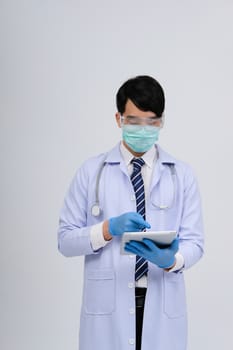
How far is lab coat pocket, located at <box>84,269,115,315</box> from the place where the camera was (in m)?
2.46

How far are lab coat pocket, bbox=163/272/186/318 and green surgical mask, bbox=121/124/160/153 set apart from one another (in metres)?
0.43

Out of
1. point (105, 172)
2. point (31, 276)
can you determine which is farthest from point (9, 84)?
point (105, 172)

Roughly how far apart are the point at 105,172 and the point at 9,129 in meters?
1.55

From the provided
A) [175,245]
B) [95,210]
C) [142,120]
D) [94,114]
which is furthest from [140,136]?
[94,114]

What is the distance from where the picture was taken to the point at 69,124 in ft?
12.9

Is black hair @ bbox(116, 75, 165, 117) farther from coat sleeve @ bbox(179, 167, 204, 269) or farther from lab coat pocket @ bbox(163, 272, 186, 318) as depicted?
lab coat pocket @ bbox(163, 272, 186, 318)

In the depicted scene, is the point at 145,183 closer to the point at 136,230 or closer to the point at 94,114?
the point at 136,230

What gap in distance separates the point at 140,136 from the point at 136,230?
1.05ft

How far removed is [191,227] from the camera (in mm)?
2482

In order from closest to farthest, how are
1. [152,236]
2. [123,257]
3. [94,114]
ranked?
[152,236]
[123,257]
[94,114]

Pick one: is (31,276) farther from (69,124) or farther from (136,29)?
(136,29)

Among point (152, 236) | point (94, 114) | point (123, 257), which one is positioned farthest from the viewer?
point (94, 114)

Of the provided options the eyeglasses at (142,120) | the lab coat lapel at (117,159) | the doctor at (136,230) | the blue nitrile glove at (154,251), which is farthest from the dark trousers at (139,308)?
the eyeglasses at (142,120)

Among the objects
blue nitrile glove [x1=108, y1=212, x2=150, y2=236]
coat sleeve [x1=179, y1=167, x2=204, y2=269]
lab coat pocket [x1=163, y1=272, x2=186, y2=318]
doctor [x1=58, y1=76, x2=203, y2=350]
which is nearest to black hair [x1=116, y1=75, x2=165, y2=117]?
doctor [x1=58, y1=76, x2=203, y2=350]
